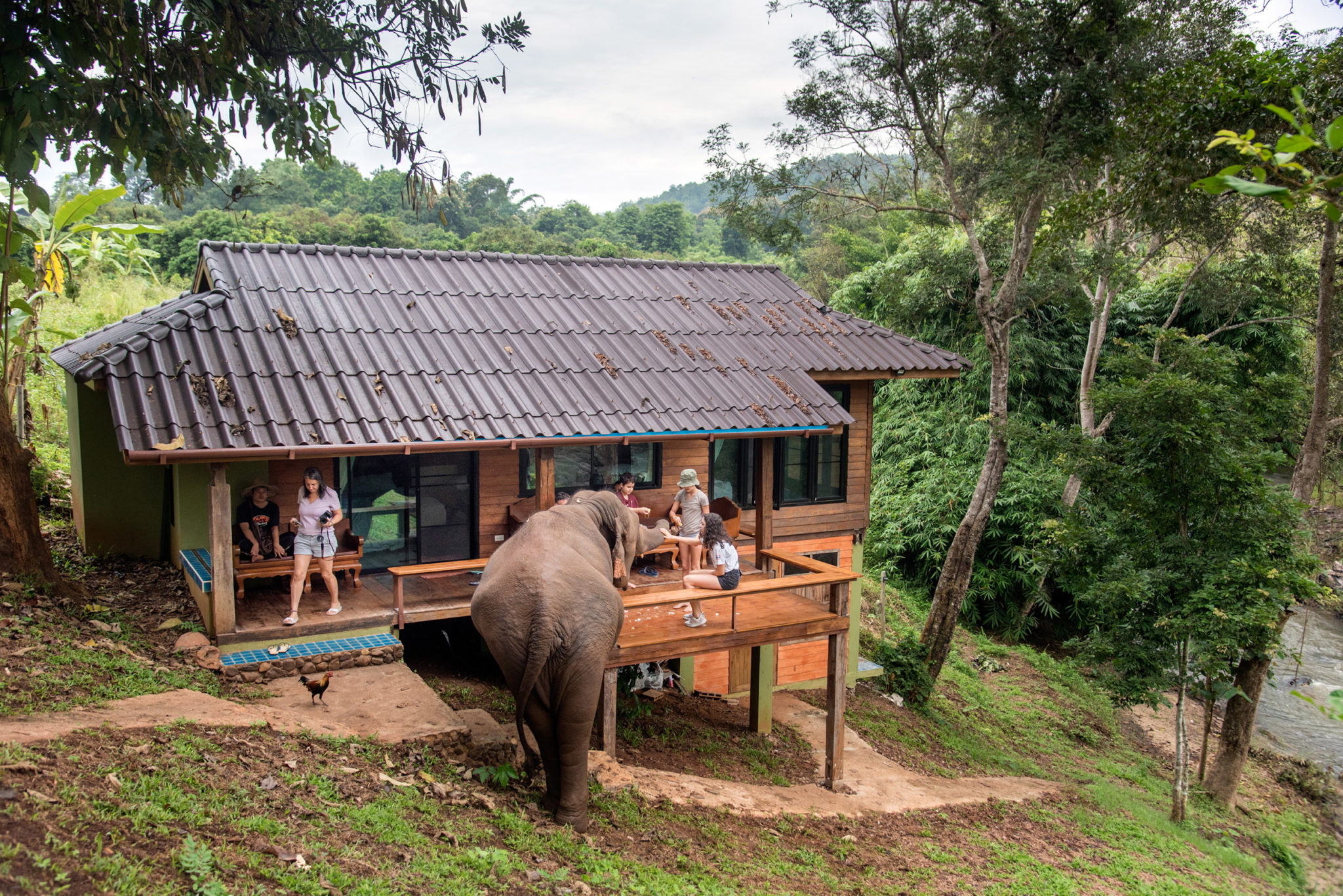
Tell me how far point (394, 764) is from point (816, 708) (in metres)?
9.23

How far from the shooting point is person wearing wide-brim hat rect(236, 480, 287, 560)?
10484mm

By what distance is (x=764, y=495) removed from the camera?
42.2 feet

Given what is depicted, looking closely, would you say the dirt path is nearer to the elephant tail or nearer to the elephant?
the elephant

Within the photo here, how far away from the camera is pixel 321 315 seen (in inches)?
452

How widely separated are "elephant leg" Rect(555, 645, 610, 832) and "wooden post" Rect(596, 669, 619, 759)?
6.10ft

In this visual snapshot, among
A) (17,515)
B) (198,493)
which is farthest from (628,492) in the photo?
(17,515)

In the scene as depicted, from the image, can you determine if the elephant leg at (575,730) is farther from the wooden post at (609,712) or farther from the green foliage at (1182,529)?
the green foliage at (1182,529)

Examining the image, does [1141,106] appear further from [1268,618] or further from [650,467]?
[650,467]

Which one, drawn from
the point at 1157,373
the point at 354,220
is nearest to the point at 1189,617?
Answer: the point at 1157,373

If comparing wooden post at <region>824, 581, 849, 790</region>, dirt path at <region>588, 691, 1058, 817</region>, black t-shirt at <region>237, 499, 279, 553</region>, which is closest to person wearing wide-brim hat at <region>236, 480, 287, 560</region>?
black t-shirt at <region>237, 499, 279, 553</region>

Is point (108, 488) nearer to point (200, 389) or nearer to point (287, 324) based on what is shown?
point (287, 324)

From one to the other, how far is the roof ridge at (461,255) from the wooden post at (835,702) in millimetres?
7420

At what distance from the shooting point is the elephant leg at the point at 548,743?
7551mm

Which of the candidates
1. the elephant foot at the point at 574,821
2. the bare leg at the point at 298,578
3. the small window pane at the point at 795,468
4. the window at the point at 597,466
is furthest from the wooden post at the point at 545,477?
the small window pane at the point at 795,468
